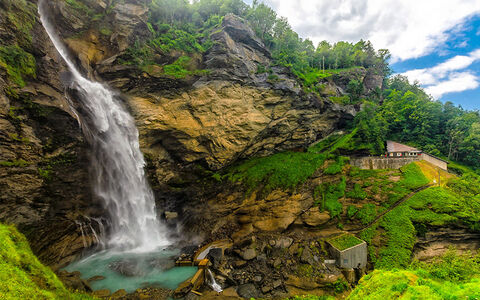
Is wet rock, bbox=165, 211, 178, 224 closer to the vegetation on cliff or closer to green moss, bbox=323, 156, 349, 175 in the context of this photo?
the vegetation on cliff

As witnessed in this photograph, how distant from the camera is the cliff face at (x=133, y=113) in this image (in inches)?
497

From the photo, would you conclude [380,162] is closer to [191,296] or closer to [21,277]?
[191,296]

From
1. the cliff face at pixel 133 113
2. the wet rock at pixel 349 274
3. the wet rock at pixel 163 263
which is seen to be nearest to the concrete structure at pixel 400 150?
the cliff face at pixel 133 113

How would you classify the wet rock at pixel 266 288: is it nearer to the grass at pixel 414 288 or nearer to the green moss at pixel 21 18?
the grass at pixel 414 288

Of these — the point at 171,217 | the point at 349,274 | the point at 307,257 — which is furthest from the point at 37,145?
the point at 349,274

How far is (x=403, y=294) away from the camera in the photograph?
4840 mm

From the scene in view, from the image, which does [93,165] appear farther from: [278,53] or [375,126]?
[375,126]

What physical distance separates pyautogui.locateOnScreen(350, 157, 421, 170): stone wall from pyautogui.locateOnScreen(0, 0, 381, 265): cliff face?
297 inches

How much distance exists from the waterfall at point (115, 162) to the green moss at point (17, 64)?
101 inches

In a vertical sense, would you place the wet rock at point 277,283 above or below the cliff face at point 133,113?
below

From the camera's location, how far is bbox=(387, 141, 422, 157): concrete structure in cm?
2552

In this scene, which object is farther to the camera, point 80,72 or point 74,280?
point 80,72

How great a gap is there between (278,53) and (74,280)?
3567cm

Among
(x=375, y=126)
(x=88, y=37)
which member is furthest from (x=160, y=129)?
(x=375, y=126)
